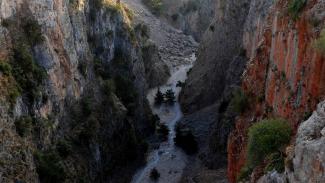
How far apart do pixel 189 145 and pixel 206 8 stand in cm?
6027

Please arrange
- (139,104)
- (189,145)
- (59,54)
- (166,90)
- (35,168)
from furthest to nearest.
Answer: (166,90) → (139,104) → (189,145) → (59,54) → (35,168)

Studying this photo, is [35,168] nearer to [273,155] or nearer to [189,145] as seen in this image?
[273,155]

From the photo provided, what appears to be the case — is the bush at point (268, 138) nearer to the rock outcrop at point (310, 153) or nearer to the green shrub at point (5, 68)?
the rock outcrop at point (310, 153)

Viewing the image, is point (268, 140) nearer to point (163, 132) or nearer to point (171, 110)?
point (163, 132)

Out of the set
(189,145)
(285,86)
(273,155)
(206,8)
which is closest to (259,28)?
(189,145)

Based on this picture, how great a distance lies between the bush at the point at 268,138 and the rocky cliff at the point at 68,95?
66.7ft

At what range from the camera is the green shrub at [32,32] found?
52000mm

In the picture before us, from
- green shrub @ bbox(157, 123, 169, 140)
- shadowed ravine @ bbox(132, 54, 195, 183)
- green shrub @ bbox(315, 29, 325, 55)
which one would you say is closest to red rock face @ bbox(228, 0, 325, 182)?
green shrub @ bbox(315, 29, 325, 55)

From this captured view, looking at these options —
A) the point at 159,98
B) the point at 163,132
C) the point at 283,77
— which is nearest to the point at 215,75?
the point at 163,132

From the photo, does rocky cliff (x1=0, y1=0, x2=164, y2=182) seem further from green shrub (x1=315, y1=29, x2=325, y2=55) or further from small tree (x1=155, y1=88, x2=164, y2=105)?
green shrub (x1=315, y1=29, x2=325, y2=55)

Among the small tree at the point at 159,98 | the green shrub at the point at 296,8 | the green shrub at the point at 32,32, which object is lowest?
the small tree at the point at 159,98

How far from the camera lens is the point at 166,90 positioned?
98.6m

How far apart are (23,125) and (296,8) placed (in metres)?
25.6

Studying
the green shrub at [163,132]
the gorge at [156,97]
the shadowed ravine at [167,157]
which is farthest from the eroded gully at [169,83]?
the green shrub at [163,132]
